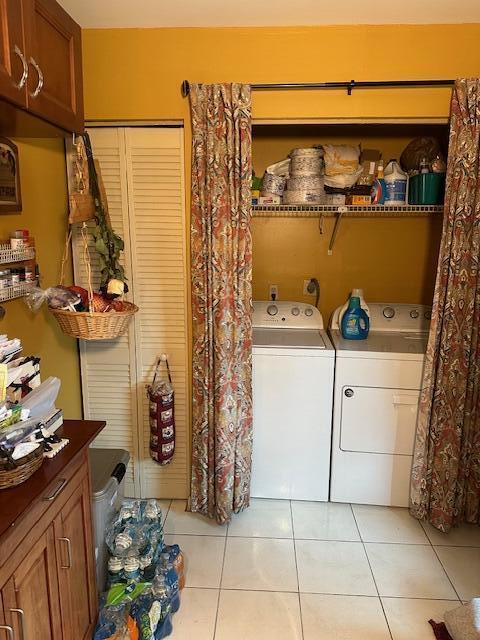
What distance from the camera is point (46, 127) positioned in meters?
1.84

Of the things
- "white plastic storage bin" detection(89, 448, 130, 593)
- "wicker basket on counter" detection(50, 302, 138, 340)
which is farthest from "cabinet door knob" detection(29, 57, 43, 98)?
"white plastic storage bin" detection(89, 448, 130, 593)

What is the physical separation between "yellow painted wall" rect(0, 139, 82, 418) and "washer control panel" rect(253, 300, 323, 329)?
43.0 inches

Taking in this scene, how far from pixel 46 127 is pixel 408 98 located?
1633 millimetres

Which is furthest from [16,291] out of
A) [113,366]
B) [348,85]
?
[348,85]

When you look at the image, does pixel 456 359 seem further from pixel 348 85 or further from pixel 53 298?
pixel 53 298

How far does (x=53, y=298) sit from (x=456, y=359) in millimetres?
1865

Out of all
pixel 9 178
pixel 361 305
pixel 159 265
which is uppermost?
pixel 9 178

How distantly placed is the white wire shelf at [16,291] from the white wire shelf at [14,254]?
0.32 feet

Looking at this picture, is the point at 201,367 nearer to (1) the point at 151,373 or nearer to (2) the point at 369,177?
(1) the point at 151,373

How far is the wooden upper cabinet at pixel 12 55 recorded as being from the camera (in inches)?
55.1

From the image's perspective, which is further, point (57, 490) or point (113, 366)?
point (113, 366)

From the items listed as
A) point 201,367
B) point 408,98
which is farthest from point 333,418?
point 408,98

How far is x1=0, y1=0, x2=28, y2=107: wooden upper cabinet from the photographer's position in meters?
1.40

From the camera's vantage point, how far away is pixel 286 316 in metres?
2.96
